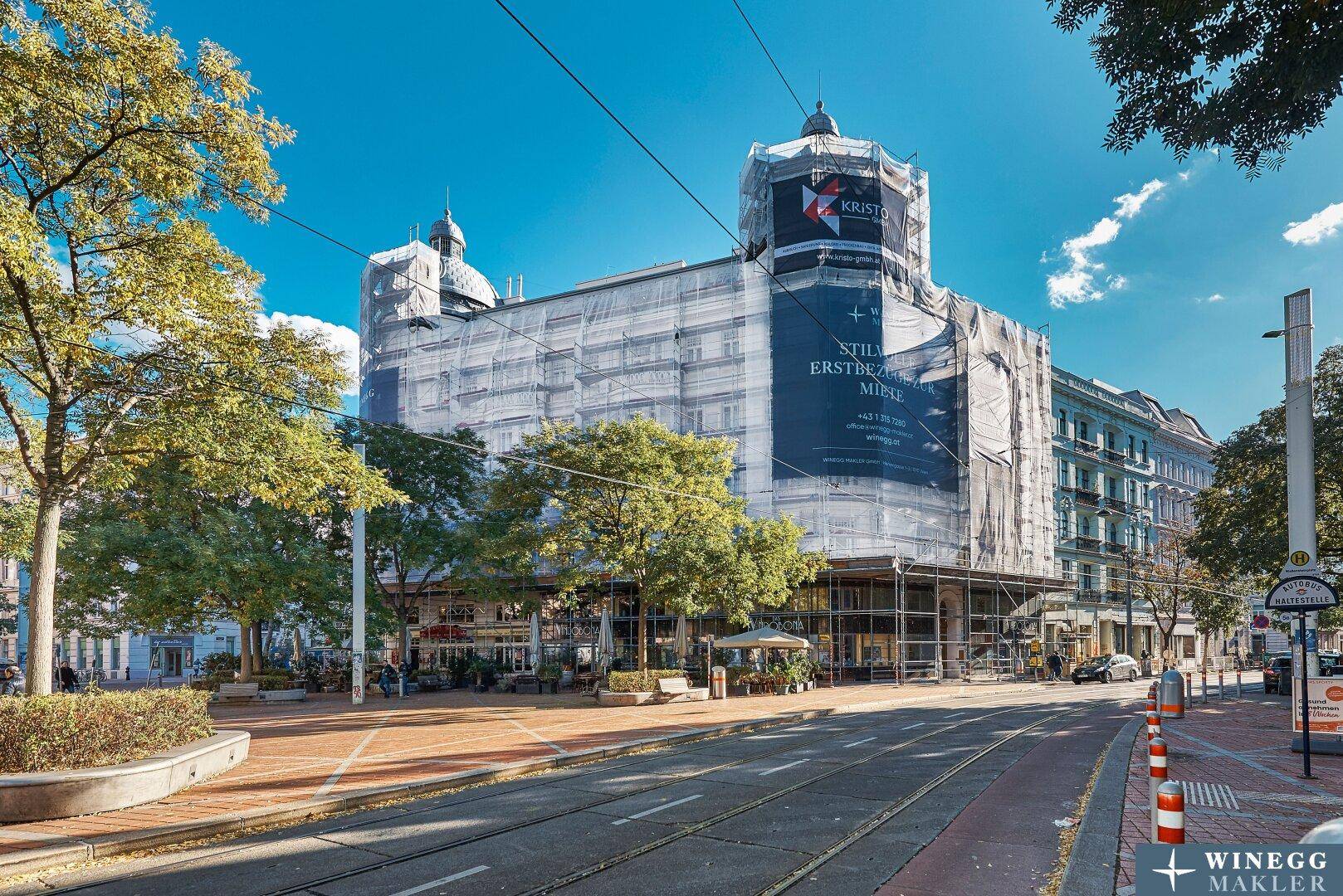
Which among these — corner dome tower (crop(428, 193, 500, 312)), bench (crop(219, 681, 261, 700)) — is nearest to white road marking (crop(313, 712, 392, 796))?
bench (crop(219, 681, 261, 700))

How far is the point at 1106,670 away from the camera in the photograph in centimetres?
4184

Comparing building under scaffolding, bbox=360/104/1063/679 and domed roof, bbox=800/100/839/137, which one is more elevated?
domed roof, bbox=800/100/839/137

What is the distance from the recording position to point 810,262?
43.6m

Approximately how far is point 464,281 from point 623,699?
52.3 meters

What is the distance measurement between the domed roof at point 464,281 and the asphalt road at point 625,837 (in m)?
59.3

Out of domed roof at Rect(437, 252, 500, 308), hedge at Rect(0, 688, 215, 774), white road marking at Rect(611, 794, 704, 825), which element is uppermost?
domed roof at Rect(437, 252, 500, 308)

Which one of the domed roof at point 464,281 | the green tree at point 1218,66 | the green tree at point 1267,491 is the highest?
the domed roof at point 464,281

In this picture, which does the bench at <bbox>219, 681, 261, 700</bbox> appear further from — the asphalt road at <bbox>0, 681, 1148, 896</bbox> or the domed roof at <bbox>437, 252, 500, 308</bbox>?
the domed roof at <bbox>437, 252, 500, 308</bbox>

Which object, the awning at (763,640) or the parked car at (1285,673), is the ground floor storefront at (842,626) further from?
the parked car at (1285,673)

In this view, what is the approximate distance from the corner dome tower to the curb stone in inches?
2344

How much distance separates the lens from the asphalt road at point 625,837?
7.39 m

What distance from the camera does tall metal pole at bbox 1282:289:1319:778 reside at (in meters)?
14.5

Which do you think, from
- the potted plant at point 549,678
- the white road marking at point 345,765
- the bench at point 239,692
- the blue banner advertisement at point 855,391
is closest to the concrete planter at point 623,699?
the potted plant at point 549,678

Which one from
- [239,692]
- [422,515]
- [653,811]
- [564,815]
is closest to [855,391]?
[422,515]
